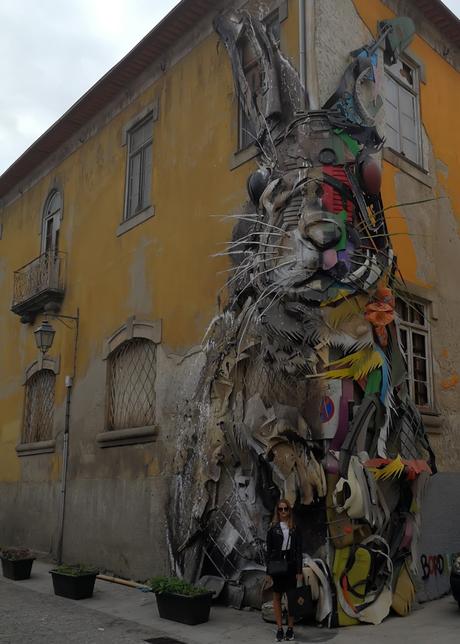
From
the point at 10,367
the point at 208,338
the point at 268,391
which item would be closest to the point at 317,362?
the point at 268,391

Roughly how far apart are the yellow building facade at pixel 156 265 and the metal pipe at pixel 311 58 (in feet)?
0.16

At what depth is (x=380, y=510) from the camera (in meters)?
8.84

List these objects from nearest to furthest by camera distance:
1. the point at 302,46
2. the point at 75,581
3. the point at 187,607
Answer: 1. the point at 187,607
2. the point at 302,46
3. the point at 75,581

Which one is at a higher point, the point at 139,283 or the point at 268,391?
the point at 139,283

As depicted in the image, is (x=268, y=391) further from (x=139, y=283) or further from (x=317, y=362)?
(x=139, y=283)

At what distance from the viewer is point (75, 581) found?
10273mm

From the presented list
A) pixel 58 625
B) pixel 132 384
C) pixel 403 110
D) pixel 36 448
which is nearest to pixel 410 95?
pixel 403 110

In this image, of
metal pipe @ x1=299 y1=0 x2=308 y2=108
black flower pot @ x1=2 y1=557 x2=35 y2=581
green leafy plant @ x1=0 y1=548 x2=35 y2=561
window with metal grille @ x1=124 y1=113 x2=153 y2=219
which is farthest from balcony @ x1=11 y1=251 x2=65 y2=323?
metal pipe @ x1=299 y1=0 x2=308 y2=108

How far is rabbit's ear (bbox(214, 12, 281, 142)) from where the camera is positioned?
10320 millimetres

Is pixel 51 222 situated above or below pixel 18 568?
above

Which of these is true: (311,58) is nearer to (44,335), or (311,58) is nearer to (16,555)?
(44,335)

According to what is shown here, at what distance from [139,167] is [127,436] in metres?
5.21

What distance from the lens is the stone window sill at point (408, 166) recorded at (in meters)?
11.0

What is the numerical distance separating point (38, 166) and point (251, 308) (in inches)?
399
